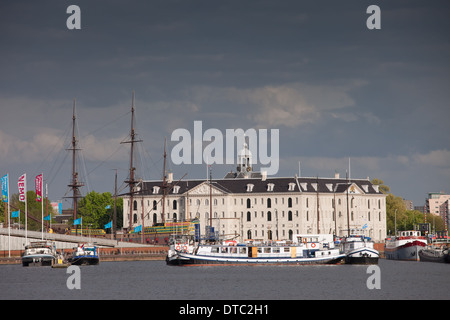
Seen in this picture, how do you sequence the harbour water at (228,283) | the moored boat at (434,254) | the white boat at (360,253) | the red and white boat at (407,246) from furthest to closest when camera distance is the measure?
the red and white boat at (407,246)
the moored boat at (434,254)
the white boat at (360,253)
the harbour water at (228,283)

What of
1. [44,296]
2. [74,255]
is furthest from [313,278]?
[74,255]

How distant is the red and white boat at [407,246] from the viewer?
155375 millimetres

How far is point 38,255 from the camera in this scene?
13388 centimetres

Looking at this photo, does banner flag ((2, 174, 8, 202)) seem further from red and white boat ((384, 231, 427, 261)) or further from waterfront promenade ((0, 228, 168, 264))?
red and white boat ((384, 231, 427, 261))

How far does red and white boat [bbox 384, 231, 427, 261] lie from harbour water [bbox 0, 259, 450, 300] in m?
22.3

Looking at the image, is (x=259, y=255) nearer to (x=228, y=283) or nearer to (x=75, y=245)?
(x=228, y=283)

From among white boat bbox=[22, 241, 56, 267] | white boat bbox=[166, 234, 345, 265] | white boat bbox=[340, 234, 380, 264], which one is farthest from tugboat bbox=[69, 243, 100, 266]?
white boat bbox=[340, 234, 380, 264]

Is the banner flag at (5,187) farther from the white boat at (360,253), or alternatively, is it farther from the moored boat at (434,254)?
the moored boat at (434,254)

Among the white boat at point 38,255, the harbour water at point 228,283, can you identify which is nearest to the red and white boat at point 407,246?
the harbour water at point 228,283

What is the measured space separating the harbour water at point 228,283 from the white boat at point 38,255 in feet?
8.51

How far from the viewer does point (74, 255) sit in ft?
455

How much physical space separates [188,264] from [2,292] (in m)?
52.3

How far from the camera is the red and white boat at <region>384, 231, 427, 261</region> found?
155m
